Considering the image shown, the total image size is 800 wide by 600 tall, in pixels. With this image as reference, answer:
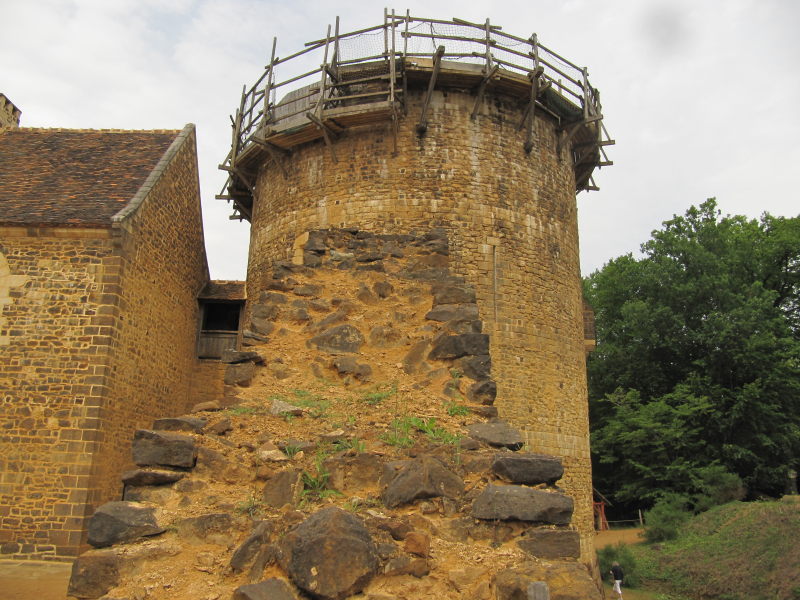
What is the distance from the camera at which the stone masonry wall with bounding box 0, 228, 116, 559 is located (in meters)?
9.96

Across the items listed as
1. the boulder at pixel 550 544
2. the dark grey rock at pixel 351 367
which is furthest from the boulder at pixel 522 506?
the dark grey rock at pixel 351 367

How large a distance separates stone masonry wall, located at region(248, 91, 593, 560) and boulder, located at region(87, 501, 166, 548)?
841 centimetres

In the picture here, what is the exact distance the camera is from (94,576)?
14.6 feet

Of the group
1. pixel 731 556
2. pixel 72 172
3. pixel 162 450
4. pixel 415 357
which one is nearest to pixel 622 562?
pixel 731 556

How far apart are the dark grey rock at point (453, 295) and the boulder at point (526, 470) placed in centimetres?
289

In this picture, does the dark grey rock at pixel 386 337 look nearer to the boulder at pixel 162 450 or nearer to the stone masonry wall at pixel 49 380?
the boulder at pixel 162 450

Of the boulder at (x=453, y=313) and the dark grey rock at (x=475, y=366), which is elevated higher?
the boulder at (x=453, y=313)

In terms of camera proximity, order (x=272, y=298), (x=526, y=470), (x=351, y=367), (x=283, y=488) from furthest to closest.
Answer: (x=272, y=298) → (x=351, y=367) → (x=526, y=470) → (x=283, y=488)

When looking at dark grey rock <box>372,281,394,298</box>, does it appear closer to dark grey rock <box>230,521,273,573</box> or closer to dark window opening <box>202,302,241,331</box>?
dark grey rock <box>230,521,273,573</box>

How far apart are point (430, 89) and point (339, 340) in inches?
293

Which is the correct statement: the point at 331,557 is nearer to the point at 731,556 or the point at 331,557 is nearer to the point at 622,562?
the point at 731,556

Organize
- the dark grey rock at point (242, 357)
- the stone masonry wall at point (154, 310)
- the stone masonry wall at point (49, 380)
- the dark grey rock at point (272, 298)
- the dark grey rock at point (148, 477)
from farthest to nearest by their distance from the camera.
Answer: the stone masonry wall at point (154, 310) → the stone masonry wall at point (49, 380) → the dark grey rock at point (272, 298) → the dark grey rock at point (242, 357) → the dark grey rock at point (148, 477)

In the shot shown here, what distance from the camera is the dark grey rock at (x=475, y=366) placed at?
7105 mm

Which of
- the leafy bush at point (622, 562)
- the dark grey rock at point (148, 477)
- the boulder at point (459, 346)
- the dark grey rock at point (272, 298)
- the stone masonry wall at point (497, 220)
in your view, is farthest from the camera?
the leafy bush at point (622, 562)
